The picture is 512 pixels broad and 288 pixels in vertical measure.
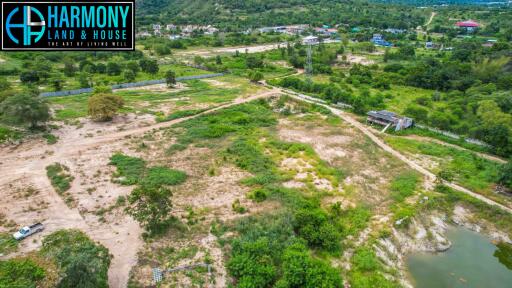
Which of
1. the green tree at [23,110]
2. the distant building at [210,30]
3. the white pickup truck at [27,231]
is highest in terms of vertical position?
the distant building at [210,30]

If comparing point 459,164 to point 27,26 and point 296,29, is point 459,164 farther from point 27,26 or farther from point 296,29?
point 296,29

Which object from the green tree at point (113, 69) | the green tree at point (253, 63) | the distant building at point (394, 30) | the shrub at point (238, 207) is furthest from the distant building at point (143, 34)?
the shrub at point (238, 207)

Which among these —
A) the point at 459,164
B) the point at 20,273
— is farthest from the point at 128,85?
the point at 459,164

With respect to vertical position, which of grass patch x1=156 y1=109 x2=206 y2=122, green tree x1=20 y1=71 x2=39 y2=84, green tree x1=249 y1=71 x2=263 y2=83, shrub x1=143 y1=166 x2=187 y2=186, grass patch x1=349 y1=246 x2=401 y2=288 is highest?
green tree x1=249 y1=71 x2=263 y2=83

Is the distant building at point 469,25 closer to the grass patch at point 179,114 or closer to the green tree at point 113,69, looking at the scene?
the grass patch at point 179,114

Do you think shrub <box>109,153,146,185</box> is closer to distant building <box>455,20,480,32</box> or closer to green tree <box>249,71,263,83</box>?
green tree <box>249,71,263,83</box>

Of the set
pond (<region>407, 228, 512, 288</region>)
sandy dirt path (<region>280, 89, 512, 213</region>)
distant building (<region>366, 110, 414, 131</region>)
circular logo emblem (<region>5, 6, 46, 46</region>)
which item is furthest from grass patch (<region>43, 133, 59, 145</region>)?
distant building (<region>366, 110, 414, 131</region>)

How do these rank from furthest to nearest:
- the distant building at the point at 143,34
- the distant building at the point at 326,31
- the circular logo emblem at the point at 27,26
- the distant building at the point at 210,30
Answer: the distant building at the point at 210,30 < the distant building at the point at 326,31 < the distant building at the point at 143,34 < the circular logo emblem at the point at 27,26
